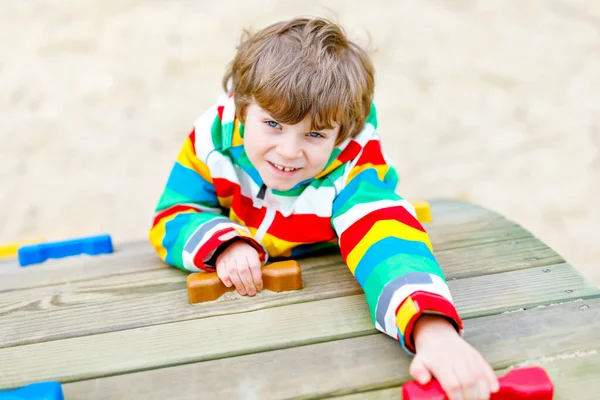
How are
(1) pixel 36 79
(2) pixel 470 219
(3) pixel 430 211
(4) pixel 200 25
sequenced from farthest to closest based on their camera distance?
(4) pixel 200 25 < (1) pixel 36 79 < (3) pixel 430 211 < (2) pixel 470 219

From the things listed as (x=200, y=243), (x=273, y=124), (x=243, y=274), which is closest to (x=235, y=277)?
(x=243, y=274)

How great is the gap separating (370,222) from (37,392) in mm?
782

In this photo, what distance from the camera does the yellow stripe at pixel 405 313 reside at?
1299mm

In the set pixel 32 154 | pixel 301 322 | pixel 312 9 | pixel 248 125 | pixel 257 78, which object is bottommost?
pixel 32 154

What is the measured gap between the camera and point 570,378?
1.25m

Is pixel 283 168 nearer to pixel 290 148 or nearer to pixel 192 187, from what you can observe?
pixel 290 148

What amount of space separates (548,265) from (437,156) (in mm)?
2303

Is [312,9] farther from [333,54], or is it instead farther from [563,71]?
[333,54]

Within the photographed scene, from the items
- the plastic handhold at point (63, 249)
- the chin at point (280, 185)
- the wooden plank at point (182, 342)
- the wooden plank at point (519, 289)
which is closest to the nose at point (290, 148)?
the chin at point (280, 185)

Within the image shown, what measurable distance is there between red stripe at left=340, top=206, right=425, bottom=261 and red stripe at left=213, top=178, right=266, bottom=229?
0.25 metres

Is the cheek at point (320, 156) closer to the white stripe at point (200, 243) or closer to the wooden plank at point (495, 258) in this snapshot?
the white stripe at point (200, 243)

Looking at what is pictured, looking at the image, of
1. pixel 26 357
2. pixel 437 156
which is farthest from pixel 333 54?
pixel 437 156

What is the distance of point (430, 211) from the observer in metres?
2.19

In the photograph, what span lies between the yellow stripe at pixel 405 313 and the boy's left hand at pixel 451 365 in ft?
0.09
